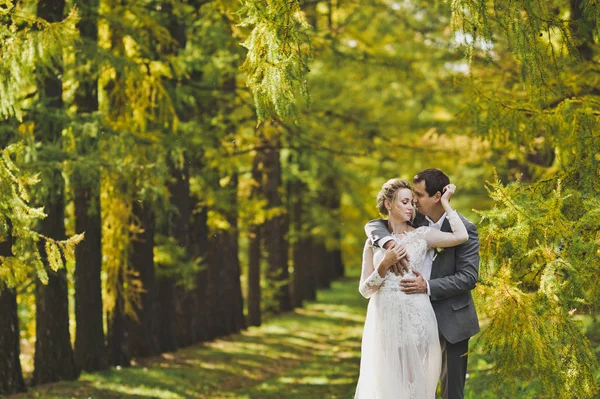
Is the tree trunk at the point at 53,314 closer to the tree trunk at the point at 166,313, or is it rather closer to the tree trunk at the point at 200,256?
the tree trunk at the point at 166,313

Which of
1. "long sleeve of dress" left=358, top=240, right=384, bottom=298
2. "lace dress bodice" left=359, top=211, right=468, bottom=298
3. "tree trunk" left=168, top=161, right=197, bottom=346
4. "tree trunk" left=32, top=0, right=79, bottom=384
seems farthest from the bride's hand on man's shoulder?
"tree trunk" left=168, top=161, right=197, bottom=346

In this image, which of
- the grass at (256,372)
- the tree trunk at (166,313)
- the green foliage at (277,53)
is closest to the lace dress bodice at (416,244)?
the green foliage at (277,53)

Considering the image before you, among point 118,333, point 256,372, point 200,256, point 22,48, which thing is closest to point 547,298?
point 22,48

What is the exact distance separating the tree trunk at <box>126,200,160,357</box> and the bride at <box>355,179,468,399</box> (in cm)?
1026

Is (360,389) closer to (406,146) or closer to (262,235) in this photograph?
(406,146)

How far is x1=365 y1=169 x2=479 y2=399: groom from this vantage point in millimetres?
6285

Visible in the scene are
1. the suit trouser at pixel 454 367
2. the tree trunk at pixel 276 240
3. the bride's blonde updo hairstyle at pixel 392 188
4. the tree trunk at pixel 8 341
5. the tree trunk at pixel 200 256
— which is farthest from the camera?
the tree trunk at pixel 276 240

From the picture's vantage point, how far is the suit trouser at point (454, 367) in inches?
253

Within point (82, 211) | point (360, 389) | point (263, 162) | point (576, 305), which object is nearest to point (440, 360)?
point (360, 389)

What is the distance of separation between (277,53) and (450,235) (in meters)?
1.85

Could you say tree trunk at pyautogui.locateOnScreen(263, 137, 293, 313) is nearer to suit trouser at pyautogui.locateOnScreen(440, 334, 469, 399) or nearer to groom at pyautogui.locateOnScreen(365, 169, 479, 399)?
groom at pyautogui.locateOnScreen(365, 169, 479, 399)

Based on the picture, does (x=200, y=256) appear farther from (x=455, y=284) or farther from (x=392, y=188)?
(x=455, y=284)

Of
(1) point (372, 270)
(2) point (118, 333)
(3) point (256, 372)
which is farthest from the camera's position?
(3) point (256, 372)

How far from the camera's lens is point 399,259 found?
622 cm
